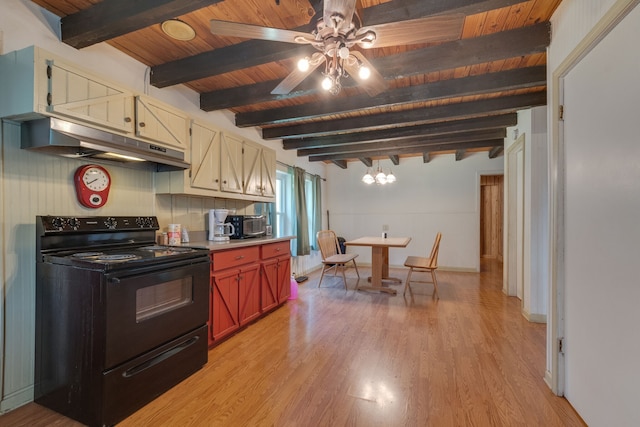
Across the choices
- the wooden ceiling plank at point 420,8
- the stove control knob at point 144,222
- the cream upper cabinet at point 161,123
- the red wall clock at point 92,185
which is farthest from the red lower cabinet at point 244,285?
the wooden ceiling plank at point 420,8

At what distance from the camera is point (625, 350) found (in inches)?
50.9

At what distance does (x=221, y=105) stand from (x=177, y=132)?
77cm

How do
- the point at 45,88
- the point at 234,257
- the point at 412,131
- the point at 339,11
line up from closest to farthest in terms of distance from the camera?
the point at 339,11
the point at 45,88
the point at 234,257
the point at 412,131

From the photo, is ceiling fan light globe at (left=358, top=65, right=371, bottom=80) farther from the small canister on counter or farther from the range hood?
the small canister on counter

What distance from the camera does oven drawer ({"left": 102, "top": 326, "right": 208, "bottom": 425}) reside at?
1.61m

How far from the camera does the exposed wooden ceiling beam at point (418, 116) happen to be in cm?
315

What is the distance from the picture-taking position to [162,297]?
1944 mm

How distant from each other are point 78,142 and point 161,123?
0.74 m

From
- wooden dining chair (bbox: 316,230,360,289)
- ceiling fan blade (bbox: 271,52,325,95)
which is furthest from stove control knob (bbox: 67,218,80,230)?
wooden dining chair (bbox: 316,230,360,289)

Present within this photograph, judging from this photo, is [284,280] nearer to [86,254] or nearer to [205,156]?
[205,156]

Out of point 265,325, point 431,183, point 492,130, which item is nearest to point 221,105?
point 265,325

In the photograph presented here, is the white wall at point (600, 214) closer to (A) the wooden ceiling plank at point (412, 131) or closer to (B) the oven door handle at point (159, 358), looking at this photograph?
(A) the wooden ceiling plank at point (412, 131)

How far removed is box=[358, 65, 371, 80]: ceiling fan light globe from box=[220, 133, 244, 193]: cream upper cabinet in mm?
1760

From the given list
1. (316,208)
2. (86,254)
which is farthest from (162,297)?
(316,208)
